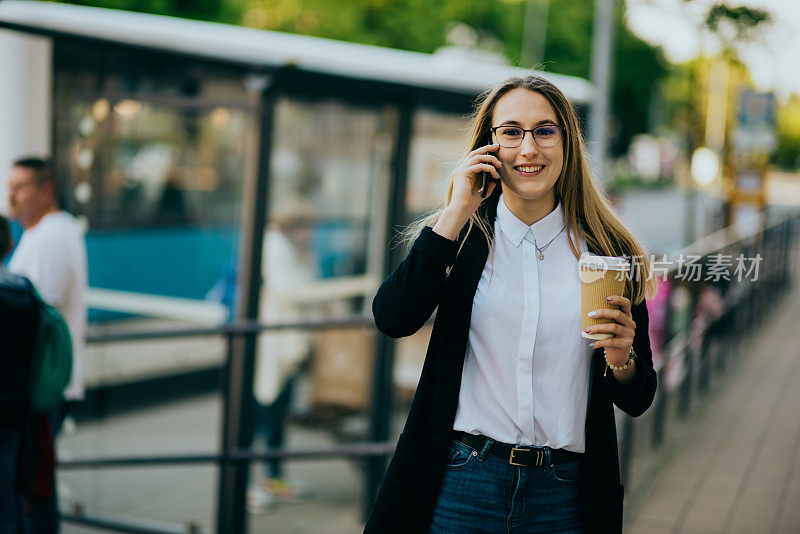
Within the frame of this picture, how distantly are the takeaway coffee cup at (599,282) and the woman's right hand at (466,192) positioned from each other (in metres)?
0.28

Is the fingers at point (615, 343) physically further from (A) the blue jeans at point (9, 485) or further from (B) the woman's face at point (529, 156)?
(A) the blue jeans at point (9, 485)

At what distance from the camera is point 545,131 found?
222 cm

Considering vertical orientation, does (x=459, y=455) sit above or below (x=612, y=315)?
below

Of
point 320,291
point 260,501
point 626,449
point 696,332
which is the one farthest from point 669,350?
point 260,501

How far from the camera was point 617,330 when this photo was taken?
206 cm

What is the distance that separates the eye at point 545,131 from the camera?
222cm

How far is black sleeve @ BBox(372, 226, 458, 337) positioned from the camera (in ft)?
7.04

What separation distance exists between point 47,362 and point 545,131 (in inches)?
83.1

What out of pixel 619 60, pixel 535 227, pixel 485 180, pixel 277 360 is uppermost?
pixel 619 60

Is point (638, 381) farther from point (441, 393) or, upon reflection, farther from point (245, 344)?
point (245, 344)

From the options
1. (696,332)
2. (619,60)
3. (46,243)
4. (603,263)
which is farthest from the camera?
(619,60)

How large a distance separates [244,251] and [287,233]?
1583mm

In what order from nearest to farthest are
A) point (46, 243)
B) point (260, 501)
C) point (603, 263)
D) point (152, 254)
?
point (603, 263) < point (46, 243) < point (260, 501) < point (152, 254)

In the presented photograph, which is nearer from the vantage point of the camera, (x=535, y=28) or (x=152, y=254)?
(x=152, y=254)
